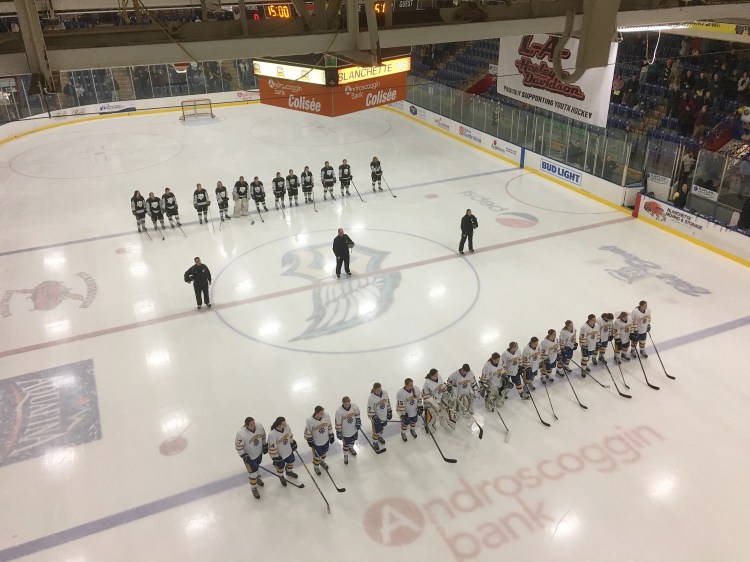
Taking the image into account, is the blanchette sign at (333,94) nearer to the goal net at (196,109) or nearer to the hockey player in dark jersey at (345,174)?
the hockey player in dark jersey at (345,174)

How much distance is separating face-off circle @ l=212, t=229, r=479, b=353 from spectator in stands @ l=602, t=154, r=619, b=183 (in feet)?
18.6

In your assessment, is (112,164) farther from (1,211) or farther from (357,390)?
(357,390)

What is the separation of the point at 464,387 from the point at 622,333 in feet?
9.83

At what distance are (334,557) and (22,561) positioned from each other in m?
3.42

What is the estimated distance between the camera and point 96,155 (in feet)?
68.3

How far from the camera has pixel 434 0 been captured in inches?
415

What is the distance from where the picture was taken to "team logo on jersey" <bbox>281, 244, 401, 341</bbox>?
34.6 ft

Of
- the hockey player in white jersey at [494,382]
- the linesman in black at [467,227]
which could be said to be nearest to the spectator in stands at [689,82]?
the linesman in black at [467,227]

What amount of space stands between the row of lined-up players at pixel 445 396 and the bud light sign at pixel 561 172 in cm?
841

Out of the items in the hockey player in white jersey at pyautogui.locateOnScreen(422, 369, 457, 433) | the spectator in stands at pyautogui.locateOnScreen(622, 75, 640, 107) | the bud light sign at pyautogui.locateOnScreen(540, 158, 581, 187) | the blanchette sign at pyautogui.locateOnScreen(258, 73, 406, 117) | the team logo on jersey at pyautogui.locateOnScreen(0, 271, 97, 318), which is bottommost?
the team logo on jersey at pyautogui.locateOnScreen(0, 271, 97, 318)

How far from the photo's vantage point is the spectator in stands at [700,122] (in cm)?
1709

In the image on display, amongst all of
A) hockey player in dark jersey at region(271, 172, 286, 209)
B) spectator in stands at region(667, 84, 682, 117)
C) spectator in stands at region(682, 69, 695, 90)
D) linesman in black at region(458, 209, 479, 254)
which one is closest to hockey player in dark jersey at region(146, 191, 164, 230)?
hockey player in dark jersey at region(271, 172, 286, 209)

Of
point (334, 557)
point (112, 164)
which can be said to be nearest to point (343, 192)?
point (112, 164)

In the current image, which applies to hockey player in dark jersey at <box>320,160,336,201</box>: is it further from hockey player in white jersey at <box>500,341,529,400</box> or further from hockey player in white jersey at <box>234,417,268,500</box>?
hockey player in white jersey at <box>234,417,268,500</box>
